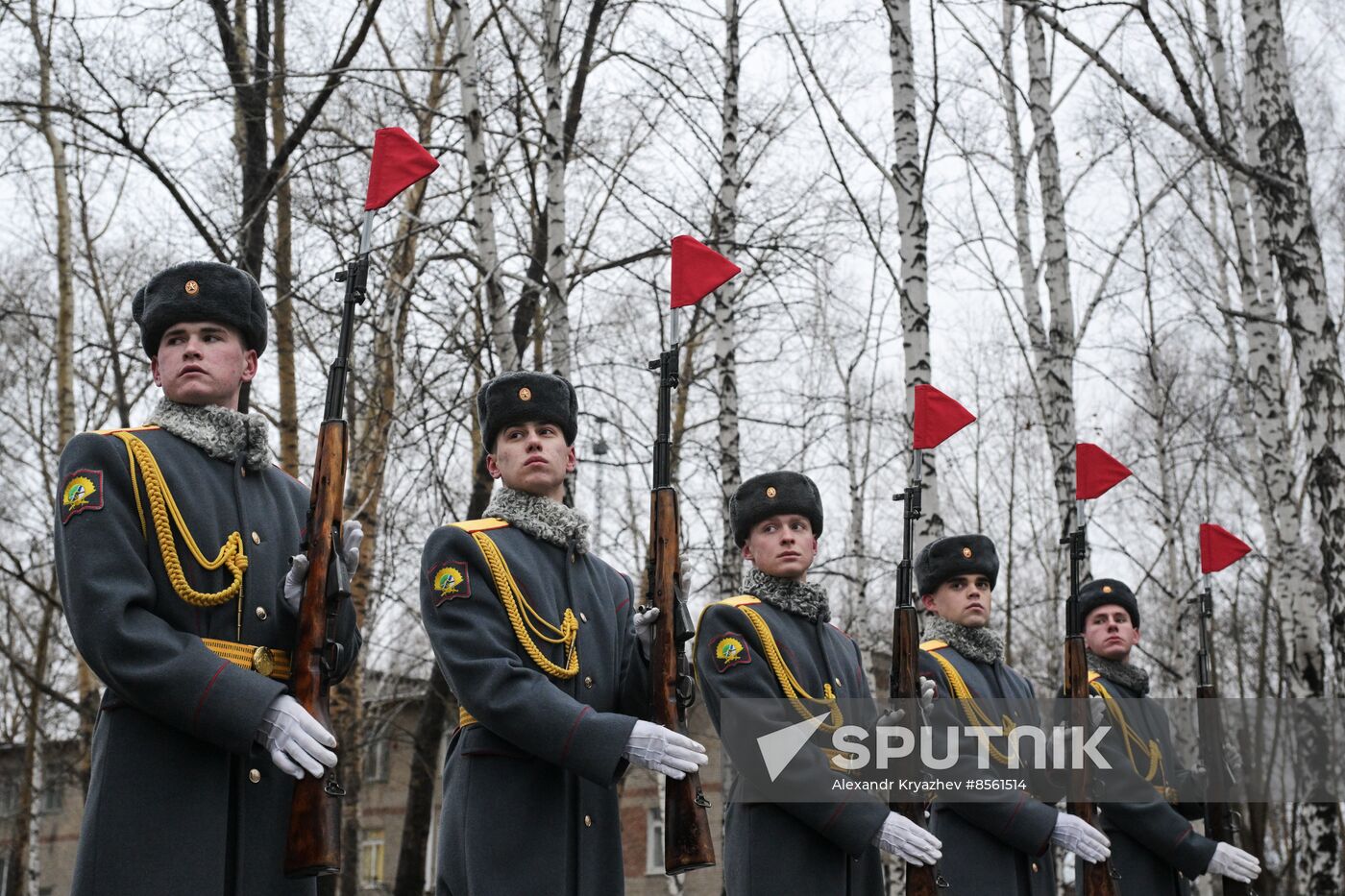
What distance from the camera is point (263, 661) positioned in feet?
11.9

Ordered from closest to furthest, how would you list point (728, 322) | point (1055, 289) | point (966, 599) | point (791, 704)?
point (791, 704)
point (966, 599)
point (728, 322)
point (1055, 289)

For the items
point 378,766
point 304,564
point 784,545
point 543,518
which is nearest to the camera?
point 304,564

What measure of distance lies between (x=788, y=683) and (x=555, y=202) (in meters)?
5.22

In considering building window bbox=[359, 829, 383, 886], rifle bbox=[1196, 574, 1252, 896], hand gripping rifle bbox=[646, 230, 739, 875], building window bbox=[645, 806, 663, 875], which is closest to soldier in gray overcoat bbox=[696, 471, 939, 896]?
hand gripping rifle bbox=[646, 230, 739, 875]

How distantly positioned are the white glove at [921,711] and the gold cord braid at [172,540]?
2.81 meters

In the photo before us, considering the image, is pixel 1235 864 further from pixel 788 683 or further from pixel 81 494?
pixel 81 494

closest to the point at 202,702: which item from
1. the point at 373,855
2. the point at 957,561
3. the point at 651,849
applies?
the point at 957,561

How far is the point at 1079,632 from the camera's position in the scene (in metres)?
7.13

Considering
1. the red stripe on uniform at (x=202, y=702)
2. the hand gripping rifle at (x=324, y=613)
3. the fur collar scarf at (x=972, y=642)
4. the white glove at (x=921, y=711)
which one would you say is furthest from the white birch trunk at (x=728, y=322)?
the red stripe on uniform at (x=202, y=702)

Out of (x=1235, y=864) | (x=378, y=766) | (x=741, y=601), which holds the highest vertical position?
(x=378, y=766)

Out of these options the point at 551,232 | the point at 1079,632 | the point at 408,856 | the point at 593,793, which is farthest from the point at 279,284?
the point at 593,793

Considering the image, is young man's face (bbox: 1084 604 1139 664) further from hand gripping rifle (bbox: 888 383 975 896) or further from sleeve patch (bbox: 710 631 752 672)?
sleeve patch (bbox: 710 631 752 672)

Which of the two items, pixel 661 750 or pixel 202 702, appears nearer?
pixel 202 702

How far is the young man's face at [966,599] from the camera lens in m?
6.80
